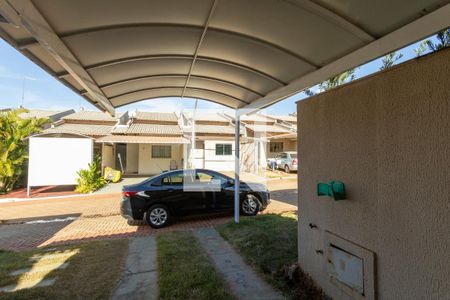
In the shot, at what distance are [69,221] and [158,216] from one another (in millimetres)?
3333

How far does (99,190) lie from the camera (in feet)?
45.7

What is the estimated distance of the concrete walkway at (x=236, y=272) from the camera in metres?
3.70

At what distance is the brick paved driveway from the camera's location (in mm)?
7215

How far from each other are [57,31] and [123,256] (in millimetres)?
4142

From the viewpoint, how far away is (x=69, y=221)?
29.0ft

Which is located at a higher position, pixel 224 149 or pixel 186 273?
pixel 224 149

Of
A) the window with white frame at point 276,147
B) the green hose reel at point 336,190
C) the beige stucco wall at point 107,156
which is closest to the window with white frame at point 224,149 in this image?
the window with white frame at point 276,147

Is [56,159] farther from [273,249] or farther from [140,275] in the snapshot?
[273,249]

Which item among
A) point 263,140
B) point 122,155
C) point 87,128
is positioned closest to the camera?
point 87,128

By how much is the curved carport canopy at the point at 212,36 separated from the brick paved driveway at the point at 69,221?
4067mm

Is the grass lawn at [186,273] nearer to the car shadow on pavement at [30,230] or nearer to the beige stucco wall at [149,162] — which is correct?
the car shadow on pavement at [30,230]

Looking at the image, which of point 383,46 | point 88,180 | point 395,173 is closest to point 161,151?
point 88,180

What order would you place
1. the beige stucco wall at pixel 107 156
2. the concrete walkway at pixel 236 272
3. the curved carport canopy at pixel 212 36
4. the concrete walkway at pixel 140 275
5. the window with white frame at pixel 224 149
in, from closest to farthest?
the curved carport canopy at pixel 212 36
the concrete walkway at pixel 236 272
the concrete walkway at pixel 140 275
the beige stucco wall at pixel 107 156
the window with white frame at pixel 224 149

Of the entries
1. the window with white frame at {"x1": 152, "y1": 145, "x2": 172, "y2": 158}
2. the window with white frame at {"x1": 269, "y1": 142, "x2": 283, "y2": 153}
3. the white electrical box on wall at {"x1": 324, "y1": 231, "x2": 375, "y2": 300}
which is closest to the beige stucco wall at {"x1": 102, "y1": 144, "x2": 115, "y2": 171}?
the window with white frame at {"x1": 152, "y1": 145, "x2": 172, "y2": 158}
